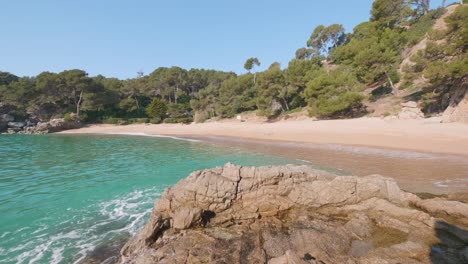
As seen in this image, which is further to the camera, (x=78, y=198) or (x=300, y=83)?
(x=300, y=83)

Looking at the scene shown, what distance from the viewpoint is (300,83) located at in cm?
3672

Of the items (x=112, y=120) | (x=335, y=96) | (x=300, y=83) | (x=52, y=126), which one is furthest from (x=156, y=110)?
(x=335, y=96)

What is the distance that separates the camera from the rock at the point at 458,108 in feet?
56.7

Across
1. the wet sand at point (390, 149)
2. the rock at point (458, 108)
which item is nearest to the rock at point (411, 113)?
the wet sand at point (390, 149)

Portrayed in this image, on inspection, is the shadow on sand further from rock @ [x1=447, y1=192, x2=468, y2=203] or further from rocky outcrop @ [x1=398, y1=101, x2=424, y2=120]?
rocky outcrop @ [x1=398, y1=101, x2=424, y2=120]

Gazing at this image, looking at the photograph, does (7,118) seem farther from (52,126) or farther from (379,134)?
(379,134)

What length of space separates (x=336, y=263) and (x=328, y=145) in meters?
15.9

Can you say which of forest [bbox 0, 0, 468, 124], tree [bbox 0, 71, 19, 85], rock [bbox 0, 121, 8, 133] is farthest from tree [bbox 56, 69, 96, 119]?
tree [bbox 0, 71, 19, 85]

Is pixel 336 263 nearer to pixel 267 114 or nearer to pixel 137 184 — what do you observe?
pixel 137 184

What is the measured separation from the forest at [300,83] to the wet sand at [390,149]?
564cm

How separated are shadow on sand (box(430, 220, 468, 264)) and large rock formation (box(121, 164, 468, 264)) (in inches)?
0.6

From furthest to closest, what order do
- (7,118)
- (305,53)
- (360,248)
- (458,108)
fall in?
(305,53), (7,118), (458,108), (360,248)

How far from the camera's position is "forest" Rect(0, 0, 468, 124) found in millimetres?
21681

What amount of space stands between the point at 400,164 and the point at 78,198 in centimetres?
1483
